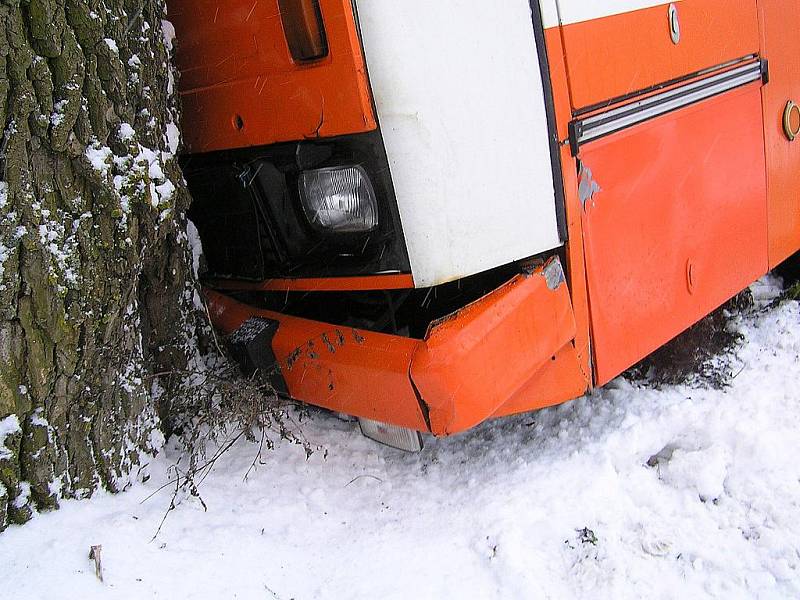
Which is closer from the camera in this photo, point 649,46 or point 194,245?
point 649,46

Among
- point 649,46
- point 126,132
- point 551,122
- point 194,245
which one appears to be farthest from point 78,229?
point 649,46

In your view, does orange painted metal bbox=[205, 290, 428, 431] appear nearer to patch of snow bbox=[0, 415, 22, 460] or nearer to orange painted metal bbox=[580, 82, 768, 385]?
orange painted metal bbox=[580, 82, 768, 385]

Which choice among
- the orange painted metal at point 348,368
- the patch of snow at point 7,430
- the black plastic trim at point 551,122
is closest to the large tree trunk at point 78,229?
the patch of snow at point 7,430

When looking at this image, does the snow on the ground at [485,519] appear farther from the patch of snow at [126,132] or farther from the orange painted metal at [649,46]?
the orange painted metal at [649,46]

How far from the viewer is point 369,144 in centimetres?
182

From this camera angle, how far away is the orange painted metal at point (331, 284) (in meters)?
1.91

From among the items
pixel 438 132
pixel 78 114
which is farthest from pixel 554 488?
pixel 78 114

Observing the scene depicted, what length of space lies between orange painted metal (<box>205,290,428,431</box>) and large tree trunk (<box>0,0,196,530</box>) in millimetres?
436

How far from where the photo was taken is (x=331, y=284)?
82.4 inches

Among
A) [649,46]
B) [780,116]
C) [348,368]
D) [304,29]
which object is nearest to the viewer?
[304,29]

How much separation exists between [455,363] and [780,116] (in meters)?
1.90

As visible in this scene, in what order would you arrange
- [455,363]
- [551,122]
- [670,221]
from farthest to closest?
[670,221] → [551,122] → [455,363]

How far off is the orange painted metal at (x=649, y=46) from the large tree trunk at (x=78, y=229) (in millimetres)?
1171

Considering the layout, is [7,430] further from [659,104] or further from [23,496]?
[659,104]
